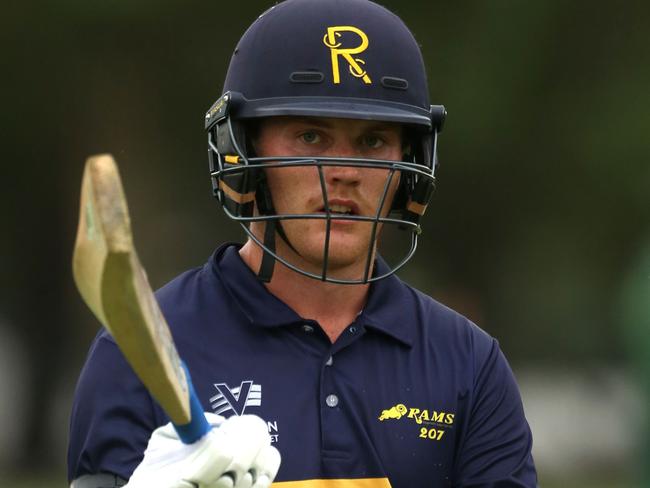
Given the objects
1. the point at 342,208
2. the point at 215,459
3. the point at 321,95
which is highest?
the point at 321,95

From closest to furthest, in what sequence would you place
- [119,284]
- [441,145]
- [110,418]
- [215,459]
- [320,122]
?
[119,284] → [215,459] → [110,418] → [320,122] → [441,145]

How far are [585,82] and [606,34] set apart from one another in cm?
45

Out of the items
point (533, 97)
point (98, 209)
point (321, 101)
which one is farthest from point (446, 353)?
point (533, 97)

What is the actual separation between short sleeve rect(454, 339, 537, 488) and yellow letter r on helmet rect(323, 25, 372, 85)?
73 centimetres

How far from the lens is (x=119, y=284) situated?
2.48 meters

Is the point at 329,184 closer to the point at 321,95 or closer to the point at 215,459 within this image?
the point at 321,95

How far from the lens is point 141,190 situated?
11344mm

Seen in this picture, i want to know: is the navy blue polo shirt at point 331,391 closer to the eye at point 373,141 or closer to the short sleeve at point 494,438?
the short sleeve at point 494,438

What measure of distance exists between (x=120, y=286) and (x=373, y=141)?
1243 millimetres

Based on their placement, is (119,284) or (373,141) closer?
(119,284)

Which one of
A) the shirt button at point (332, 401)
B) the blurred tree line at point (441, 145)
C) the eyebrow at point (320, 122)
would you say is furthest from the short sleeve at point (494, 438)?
the blurred tree line at point (441, 145)

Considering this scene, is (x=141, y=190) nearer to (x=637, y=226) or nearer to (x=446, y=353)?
(x=637, y=226)

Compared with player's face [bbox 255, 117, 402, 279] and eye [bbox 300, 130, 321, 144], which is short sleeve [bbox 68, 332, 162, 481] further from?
eye [bbox 300, 130, 321, 144]

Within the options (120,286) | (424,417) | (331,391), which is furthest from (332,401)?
(120,286)
